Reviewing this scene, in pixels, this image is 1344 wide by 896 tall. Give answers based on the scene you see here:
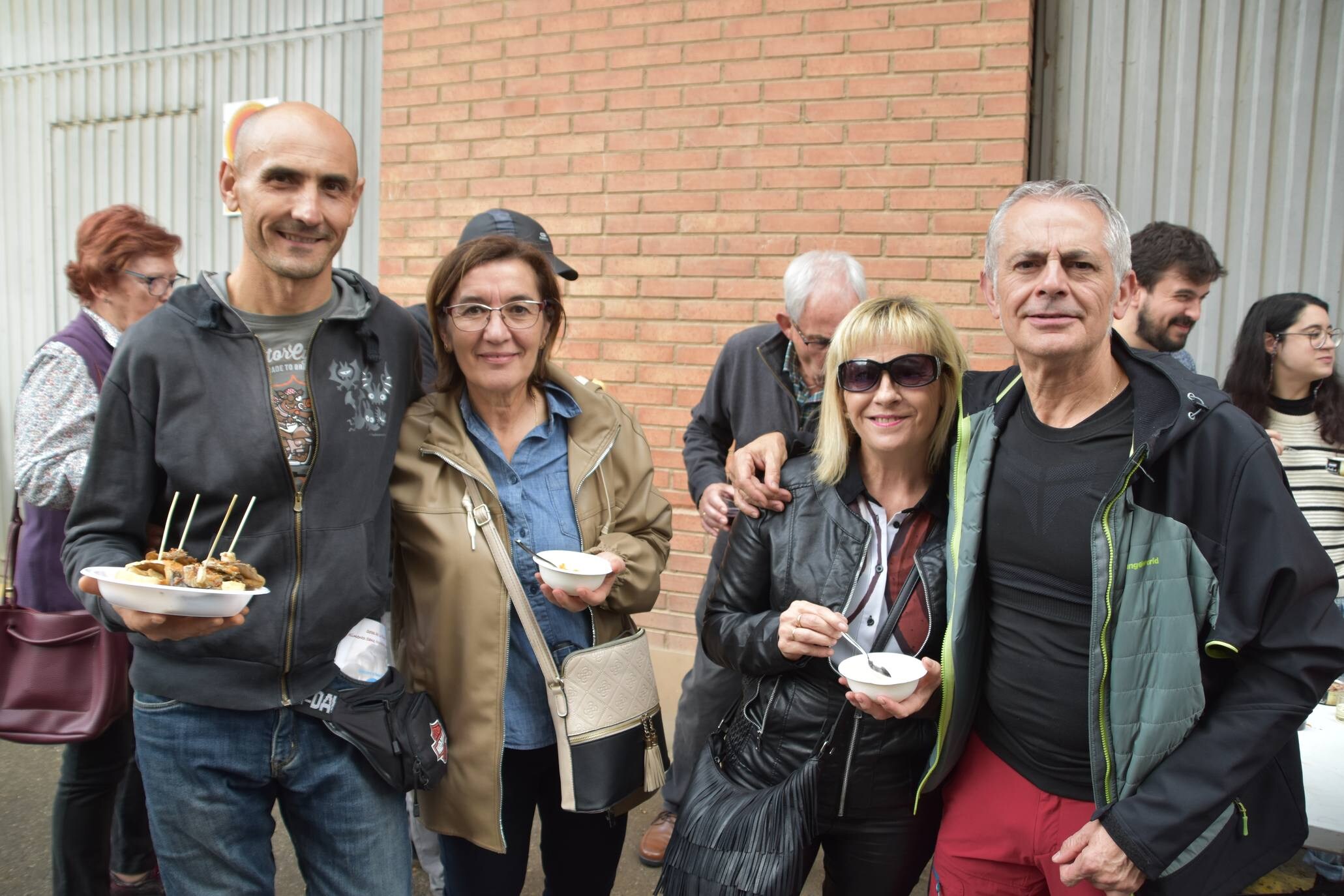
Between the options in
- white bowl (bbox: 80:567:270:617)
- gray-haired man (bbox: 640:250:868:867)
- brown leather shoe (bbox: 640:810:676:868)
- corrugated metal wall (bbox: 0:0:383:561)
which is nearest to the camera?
white bowl (bbox: 80:567:270:617)

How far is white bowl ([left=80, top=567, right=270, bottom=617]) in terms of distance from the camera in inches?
71.1

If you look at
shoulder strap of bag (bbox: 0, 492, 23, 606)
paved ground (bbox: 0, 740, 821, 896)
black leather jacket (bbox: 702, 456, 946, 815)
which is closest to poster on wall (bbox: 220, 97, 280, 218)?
paved ground (bbox: 0, 740, 821, 896)

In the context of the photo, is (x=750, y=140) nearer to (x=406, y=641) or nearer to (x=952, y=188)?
(x=952, y=188)

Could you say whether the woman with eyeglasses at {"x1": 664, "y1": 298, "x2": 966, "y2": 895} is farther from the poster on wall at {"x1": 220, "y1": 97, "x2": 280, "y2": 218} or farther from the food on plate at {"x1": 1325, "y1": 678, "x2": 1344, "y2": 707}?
the poster on wall at {"x1": 220, "y1": 97, "x2": 280, "y2": 218}

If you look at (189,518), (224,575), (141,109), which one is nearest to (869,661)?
(224,575)

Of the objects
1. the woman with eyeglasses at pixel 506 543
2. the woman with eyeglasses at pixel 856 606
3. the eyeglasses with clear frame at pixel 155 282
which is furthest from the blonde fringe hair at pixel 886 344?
the eyeglasses with clear frame at pixel 155 282

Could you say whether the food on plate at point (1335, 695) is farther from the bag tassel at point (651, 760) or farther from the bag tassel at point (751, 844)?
the bag tassel at point (651, 760)

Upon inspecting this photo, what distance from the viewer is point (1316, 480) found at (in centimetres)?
386

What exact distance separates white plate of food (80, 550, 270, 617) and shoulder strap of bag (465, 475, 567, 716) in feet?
1.79

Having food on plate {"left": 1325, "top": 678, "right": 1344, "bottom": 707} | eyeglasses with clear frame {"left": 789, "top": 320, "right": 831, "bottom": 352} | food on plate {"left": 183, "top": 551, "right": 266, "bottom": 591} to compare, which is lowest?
food on plate {"left": 1325, "top": 678, "right": 1344, "bottom": 707}

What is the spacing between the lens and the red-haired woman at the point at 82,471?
293cm

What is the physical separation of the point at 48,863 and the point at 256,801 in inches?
95.4

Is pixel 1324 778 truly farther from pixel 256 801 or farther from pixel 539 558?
pixel 256 801

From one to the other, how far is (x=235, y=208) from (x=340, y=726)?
1156mm
